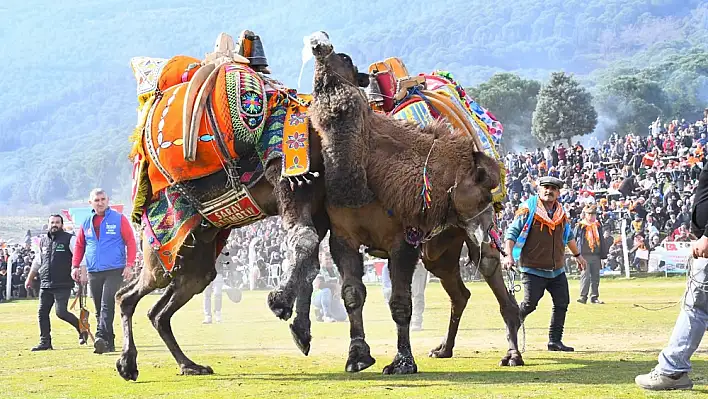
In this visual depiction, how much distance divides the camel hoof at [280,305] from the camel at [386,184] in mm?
473

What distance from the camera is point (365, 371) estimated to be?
10.3 metres

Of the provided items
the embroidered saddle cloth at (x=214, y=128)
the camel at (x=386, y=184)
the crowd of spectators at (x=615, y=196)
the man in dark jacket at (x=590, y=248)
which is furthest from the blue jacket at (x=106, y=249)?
the crowd of spectators at (x=615, y=196)

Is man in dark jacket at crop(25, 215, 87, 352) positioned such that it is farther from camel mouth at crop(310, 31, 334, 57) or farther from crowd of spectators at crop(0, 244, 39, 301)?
crowd of spectators at crop(0, 244, 39, 301)

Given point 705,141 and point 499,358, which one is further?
point 705,141

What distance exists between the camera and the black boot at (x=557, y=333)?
42.2 feet

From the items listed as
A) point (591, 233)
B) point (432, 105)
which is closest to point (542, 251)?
point (432, 105)

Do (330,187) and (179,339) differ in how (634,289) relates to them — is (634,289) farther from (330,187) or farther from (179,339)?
(330,187)

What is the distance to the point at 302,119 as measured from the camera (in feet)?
33.2

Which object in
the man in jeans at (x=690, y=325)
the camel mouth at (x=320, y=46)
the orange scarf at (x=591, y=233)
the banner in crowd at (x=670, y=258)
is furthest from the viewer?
the banner in crowd at (x=670, y=258)

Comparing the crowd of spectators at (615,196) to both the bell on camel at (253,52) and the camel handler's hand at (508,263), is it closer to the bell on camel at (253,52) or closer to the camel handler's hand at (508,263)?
the camel handler's hand at (508,263)

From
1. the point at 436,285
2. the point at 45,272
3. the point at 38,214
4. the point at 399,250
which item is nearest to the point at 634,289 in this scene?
the point at 436,285

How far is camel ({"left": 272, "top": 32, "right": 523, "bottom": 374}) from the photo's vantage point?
968 centimetres

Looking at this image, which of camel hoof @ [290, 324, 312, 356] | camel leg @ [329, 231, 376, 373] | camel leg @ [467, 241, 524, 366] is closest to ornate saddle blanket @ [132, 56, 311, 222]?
camel leg @ [329, 231, 376, 373]

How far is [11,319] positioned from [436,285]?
670 inches
